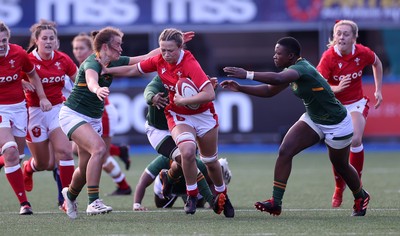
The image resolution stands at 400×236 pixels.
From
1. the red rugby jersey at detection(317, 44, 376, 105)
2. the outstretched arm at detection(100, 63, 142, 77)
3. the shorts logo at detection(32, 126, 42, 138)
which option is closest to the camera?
the outstretched arm at detection(100, 63, 142, 77)

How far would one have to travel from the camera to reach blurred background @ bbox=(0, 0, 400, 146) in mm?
19203

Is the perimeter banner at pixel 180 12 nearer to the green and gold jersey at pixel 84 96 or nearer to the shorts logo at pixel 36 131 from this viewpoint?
the shorts logo at pixel 36 131

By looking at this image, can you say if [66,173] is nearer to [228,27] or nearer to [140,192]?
[140,192]

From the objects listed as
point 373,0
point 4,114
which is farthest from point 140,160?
point 4,114

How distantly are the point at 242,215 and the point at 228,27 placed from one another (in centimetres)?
1186

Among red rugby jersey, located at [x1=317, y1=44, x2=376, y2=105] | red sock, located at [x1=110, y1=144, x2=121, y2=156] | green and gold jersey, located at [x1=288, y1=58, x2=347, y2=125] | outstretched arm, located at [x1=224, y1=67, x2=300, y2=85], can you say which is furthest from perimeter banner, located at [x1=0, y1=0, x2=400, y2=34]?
outstretched arm, located at [x1=224, y1=67, x2=300, y2=85]

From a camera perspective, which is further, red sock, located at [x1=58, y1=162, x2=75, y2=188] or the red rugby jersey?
the red rugby jersey

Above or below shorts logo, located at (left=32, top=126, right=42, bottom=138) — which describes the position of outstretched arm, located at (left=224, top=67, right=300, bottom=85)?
above

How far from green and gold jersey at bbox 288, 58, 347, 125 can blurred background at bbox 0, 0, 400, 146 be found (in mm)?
9992

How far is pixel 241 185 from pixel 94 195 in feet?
13.6

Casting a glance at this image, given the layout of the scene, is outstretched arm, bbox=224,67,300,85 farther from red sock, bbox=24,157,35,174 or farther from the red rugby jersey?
red sock, bbox=24,157,35,174

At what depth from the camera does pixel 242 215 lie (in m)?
9.07

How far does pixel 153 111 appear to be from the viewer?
9438 millimetres

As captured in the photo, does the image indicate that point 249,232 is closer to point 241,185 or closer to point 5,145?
point 5,145
